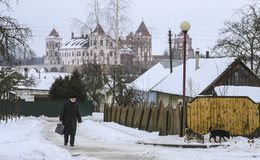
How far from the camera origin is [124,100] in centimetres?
2884

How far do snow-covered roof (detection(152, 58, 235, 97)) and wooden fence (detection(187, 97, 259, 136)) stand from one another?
A: 12812 mm

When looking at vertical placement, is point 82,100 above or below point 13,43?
below

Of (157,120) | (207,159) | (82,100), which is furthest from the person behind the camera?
(82,100)

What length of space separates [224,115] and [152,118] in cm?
414

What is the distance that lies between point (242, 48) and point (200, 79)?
4.87 meters

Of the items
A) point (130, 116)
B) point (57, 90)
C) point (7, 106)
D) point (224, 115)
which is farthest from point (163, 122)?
point (57, 90)

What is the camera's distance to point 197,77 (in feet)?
110

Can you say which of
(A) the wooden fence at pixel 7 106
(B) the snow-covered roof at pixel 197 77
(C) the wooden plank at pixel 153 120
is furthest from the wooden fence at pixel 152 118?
(B) the snow-covered roof at pixel 197 77

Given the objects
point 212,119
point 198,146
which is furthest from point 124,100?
point 198,146

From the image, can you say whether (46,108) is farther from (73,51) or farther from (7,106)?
(73,51)

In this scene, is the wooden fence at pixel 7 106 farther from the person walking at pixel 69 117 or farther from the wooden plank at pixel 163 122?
the person walking at pixel 69 117

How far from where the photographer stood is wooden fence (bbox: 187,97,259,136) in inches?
607

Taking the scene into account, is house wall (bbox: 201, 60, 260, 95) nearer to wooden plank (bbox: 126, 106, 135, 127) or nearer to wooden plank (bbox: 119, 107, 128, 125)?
wooden plank (bbox: 119, 107, 128, 125)

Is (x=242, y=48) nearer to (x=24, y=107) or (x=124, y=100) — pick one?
(x=124, y=100)
